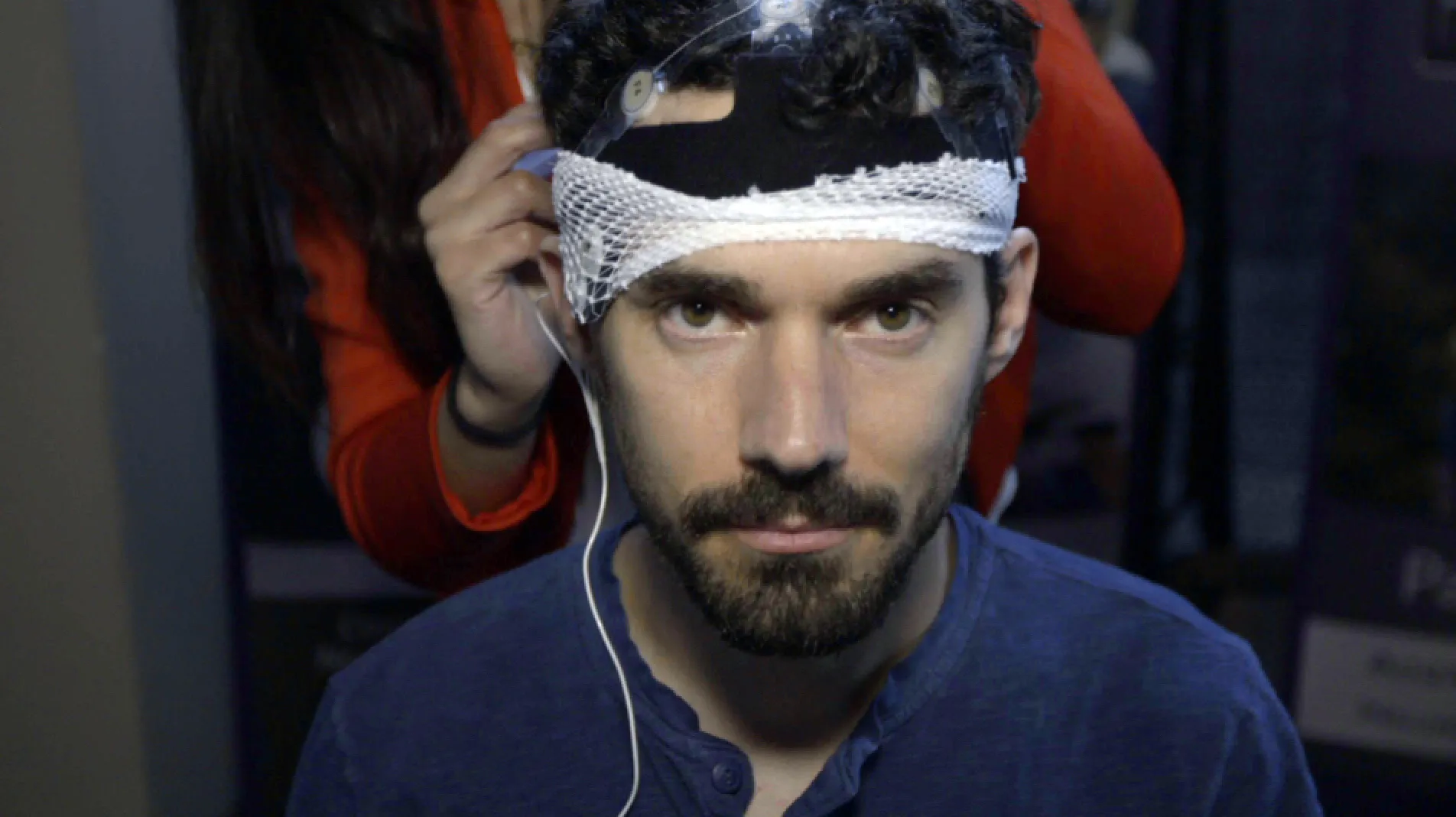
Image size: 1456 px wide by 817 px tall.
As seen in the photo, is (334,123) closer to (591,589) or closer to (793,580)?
(591,589)

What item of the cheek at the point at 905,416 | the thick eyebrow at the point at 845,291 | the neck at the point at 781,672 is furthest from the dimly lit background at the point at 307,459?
the cheek at the point at 905,416

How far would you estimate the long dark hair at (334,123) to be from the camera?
139 centimetres

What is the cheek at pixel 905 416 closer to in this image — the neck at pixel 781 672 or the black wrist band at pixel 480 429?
the neck at pixel 781 672

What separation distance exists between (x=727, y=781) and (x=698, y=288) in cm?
44

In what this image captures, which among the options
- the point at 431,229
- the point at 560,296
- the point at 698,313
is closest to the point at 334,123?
the point at 431,229

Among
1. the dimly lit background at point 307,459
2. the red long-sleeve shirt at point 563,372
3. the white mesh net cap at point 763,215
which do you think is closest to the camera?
the white mesh net cap at point 763,215

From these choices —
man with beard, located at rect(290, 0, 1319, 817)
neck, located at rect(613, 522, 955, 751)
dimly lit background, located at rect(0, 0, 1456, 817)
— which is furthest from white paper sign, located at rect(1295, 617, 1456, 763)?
neck, located at rect(613, 522, 955, 751)

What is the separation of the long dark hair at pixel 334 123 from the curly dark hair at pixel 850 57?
236mm

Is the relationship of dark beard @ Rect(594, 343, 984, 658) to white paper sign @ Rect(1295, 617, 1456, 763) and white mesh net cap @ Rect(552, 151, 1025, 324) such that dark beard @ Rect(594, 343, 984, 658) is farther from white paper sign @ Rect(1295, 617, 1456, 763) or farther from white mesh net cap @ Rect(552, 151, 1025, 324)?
white paper sign @ Rect(1295, 617, 1456, 763)

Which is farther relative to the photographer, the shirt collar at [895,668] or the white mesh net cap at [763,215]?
the shirt collar at [895,668]

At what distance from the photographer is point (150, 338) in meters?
1.73

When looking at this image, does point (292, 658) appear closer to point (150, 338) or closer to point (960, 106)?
point (150, 338)

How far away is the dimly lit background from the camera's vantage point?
1.59 m

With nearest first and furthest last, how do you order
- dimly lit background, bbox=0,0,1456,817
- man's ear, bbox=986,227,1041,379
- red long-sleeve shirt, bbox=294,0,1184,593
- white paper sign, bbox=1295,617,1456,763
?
man's ear, bbox=986,227,1041,379, red long-sleeve shirt, bbox=294,0,1184,593, dimly lit background, bbox=0,0,1456,817, white paper sign, bbox=1295,617,1456,763
